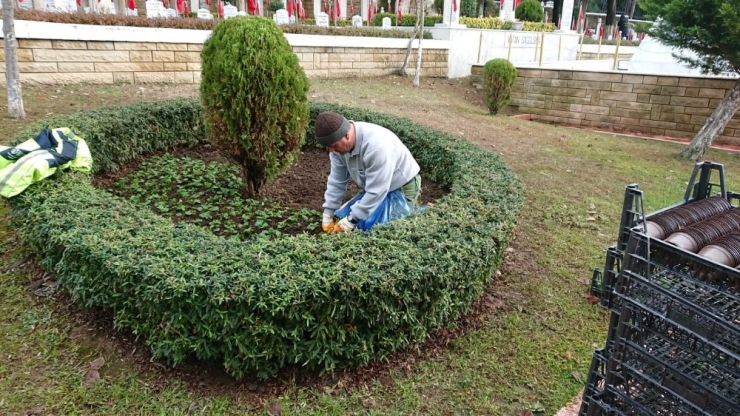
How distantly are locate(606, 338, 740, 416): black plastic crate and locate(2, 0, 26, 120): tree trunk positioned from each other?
7.75 metres

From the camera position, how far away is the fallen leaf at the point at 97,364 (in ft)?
9.60

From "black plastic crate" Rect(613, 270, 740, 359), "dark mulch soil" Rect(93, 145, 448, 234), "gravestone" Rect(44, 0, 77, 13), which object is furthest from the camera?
"gravestone" Rect(44, 0, 77, 13)

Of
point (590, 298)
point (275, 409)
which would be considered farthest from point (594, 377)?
point (590, 298)

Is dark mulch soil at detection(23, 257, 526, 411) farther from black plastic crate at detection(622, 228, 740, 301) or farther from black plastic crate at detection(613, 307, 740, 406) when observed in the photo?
black plastic crate at detection(622, 228, 740, 301)

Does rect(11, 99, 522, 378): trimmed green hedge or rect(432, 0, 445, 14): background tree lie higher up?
rect(432, 0, 445, 14): background tree

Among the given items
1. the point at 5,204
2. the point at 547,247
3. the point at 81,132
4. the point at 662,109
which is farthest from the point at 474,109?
the point at 5,204

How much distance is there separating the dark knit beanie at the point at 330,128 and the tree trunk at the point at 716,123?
825 cm

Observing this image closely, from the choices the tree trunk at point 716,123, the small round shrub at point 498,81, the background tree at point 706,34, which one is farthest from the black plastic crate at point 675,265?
the small round shrub at point 498,81

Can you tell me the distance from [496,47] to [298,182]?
15540 millimetres

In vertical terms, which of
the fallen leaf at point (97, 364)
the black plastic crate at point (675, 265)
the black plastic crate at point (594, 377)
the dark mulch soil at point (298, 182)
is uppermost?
the black plastic crate at point (675, 265)

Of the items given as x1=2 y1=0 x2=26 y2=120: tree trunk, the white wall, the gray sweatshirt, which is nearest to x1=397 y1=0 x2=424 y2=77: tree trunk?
the white wall

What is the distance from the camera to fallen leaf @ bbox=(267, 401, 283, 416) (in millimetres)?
2705

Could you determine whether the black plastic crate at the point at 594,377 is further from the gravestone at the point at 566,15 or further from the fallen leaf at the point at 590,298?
the gravestone at the point at 566,15

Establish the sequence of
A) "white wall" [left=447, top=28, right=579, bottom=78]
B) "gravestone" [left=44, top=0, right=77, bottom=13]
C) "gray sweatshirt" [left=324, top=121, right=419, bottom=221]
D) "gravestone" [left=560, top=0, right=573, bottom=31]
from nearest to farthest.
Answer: "gray sweatshirt" [left=324, top=121, right=419, bottom=221] < "gravestone" [left=44, top=0, right=77, bottom=13] < "white wall" [left=447, top=28, right=579, bottom=78] < "gravestone" [left=560, top=0, right=573, bottom=31]
